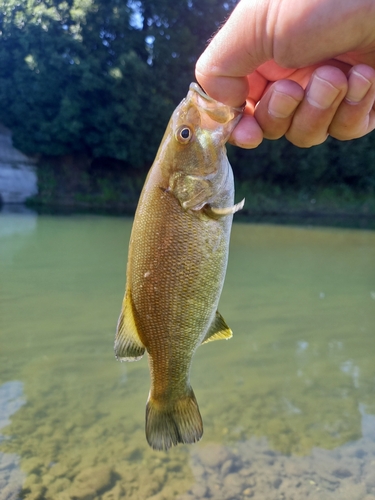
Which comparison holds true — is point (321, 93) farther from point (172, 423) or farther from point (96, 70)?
point (96, 70)

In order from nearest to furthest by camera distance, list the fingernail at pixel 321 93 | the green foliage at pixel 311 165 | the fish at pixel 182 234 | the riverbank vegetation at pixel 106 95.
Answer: the fish at pixel 182 234
the fingernail at pixel 321 93
the riverbank vegetation at pixel 106 95
the green foliage at pixel 311 165

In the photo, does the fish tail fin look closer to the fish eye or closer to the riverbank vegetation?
the fish eye

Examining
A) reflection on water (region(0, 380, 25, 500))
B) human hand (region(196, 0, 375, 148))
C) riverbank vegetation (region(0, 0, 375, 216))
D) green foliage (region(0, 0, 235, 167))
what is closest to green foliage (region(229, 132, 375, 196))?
riverbank vegetation (region(0, 0, 375, 216))

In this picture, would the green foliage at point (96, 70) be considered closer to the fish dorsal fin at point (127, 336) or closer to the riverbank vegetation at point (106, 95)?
the riverbank vegetation at point (106, 95)

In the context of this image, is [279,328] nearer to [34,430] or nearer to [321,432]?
[321,432]

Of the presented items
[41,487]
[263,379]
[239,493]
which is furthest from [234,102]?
[263,379]

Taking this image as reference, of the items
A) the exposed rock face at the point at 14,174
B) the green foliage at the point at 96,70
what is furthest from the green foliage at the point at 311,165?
the exposed rock face at the point at 14,174
